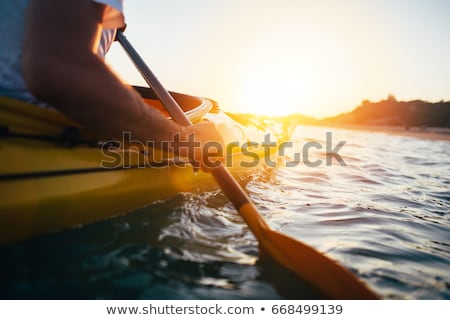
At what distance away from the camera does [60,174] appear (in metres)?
1.96

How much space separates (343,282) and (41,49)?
204 centimetres

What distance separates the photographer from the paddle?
64.7 inches

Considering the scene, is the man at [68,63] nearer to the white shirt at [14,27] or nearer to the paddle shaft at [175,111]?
the white shirt at [14,27]

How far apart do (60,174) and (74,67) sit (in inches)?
32.3

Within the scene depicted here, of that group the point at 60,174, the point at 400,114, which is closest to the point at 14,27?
the point at 60,174

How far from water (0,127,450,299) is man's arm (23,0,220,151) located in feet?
2.79

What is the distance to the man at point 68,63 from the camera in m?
1.41

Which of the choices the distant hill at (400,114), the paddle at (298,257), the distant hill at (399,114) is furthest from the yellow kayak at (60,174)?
the distant hill at (400,114)

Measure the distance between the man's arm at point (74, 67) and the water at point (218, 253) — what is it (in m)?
0.85

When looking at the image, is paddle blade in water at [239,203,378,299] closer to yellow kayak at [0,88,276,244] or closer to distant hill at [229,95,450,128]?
yellow kayak at [0,88,276,244]

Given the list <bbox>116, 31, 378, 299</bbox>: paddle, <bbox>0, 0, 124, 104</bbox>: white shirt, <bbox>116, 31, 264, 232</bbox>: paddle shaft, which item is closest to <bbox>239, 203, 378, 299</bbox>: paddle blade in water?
<bbox>116, 31, 378, 299</bbox>: paddle
